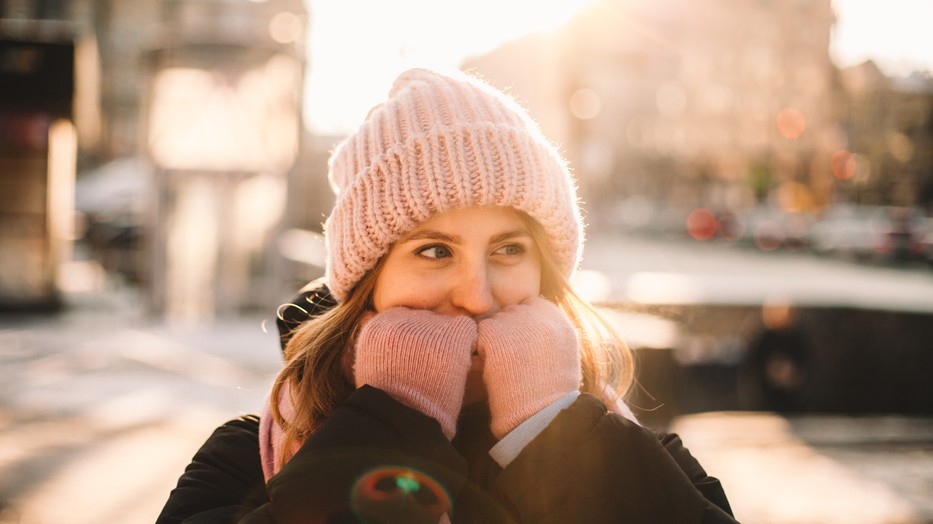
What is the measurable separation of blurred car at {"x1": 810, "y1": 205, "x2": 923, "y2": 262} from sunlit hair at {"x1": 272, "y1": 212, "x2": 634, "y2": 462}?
28.5m

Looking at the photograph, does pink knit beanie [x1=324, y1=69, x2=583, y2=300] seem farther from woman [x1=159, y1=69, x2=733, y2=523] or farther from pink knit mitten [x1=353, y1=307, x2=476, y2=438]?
pink knit mitten [x1=353, y1=307, x2=476, y2=438]

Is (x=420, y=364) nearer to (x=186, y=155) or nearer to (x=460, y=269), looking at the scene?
(x=460, y=269)

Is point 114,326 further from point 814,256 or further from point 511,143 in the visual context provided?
point 814,256

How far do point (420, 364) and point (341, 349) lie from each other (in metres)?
0.36

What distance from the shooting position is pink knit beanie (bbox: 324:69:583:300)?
6.06 ft

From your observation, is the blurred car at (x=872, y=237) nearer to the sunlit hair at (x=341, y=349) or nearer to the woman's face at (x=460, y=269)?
the sunlit hair at (x=341, y=349)

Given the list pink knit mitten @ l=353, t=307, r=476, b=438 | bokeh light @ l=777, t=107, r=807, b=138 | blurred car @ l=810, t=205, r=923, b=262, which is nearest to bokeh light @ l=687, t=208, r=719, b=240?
blurred car @ l=810, t=205, r=923, b=262

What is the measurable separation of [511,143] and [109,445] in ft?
14.1

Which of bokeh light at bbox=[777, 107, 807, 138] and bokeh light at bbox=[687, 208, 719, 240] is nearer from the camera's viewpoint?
bokeh light at bbox=[687, 208, 719, 240]

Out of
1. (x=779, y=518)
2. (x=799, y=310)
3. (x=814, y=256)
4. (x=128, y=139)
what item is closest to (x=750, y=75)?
(x=814, y=256)

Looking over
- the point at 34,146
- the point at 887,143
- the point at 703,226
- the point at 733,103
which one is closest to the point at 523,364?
the point at 34,146

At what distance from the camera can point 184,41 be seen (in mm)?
10039

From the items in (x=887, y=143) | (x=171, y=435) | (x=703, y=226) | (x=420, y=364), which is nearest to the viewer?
(x=420, y=364)

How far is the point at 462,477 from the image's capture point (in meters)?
1.55
